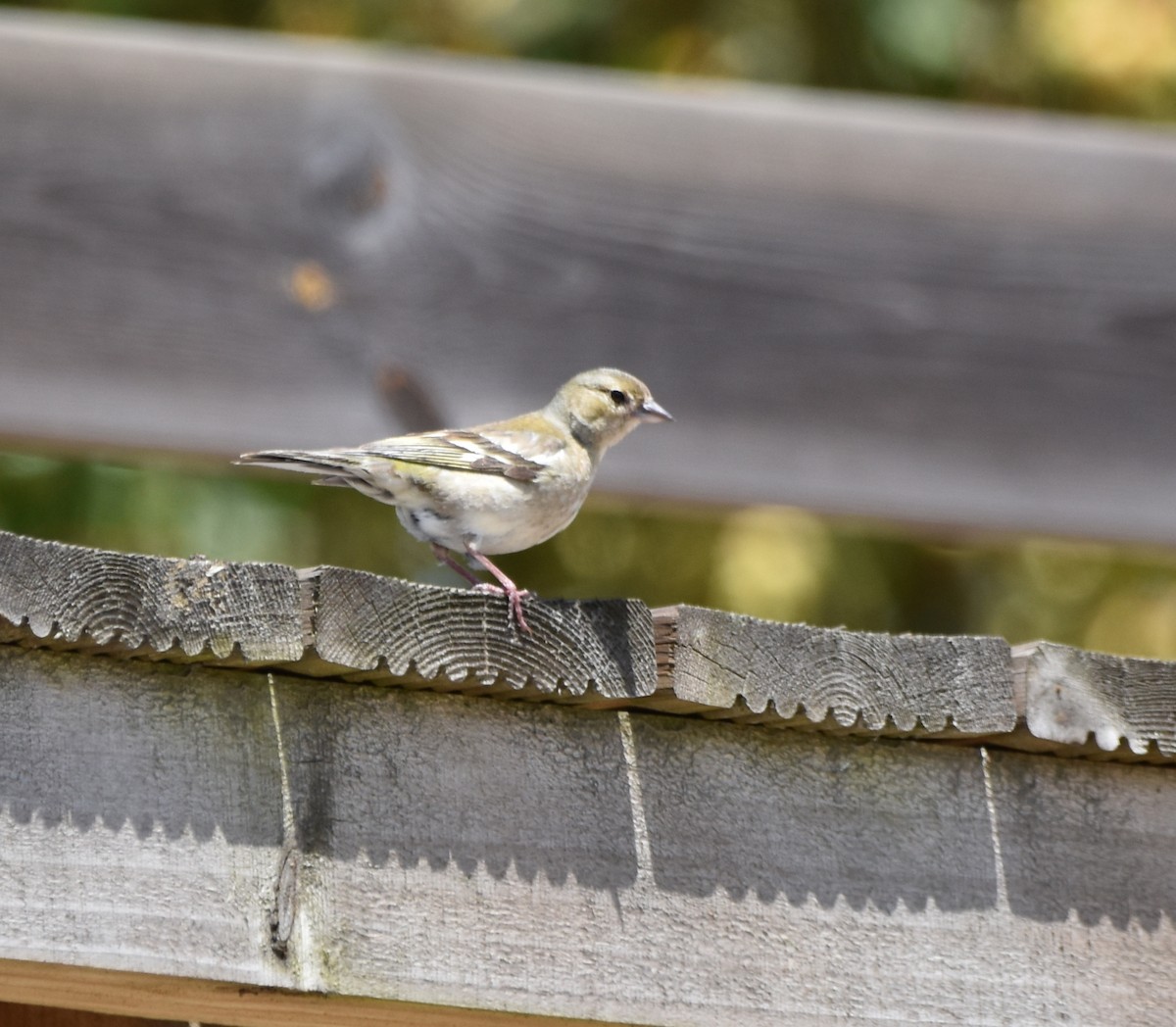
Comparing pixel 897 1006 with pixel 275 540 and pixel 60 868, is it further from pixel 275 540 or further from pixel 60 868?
pixel 275 540

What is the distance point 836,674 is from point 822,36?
18.3 feet

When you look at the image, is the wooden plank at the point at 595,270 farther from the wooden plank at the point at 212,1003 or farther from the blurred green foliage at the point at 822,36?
the blurred green foliage at the point at 822,36

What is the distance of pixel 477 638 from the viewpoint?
7.82 ft

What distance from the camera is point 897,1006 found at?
103 inches

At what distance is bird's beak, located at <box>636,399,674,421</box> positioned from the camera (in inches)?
116

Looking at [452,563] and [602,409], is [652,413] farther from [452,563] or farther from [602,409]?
[452,563]

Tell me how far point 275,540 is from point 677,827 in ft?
13.4

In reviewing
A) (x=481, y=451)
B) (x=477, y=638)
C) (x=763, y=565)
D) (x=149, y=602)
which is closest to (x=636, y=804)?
(x=477, y=638)

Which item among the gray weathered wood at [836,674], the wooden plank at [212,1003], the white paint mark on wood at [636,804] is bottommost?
the wooden plank at [212,1003]

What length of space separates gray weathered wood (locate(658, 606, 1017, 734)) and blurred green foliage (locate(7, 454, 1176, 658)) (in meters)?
3.96

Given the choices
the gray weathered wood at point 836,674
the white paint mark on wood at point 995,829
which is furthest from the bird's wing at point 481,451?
the white paint mark on wood at point 995,829

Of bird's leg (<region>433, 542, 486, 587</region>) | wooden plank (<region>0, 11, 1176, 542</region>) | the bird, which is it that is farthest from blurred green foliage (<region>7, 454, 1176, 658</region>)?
wooden plank (<region>0, 11, 1176, 542</region>)

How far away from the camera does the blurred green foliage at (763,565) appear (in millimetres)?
6473

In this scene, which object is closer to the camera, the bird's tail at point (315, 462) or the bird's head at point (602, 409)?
the bird's tail at point (315, 462)
